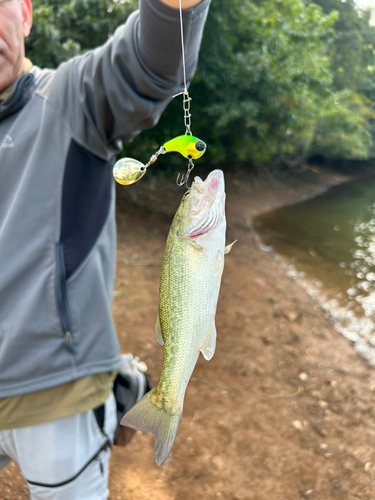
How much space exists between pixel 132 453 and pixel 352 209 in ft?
42.5

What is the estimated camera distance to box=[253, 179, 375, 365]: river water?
6324 mm

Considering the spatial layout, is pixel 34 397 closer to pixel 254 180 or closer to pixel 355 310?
pixel 355 310

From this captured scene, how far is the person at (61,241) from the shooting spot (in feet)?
5.36

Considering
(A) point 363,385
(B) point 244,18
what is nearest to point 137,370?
(A) point 363,385

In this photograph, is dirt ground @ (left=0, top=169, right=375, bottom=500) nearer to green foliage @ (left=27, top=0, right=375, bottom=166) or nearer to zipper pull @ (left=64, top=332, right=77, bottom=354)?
zipper pull @ (left=64, top=332, right=77, bottom=354)

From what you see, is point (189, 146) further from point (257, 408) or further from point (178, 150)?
point (257, 408)

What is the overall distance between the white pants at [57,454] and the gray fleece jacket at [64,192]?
206mm

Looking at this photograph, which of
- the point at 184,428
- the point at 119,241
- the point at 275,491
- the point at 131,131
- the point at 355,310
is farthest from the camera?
the point at 119,241

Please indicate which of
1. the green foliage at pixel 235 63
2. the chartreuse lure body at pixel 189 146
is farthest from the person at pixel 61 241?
the green foliage at pixel 235 63

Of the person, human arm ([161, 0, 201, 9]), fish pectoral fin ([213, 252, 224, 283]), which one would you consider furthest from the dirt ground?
human arm ([161, 0, 201, 9])

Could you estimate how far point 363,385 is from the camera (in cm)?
447

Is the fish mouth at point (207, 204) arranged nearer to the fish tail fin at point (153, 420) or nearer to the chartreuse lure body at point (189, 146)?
the chartreuse lure body at point (189, 146)

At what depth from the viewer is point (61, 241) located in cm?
173

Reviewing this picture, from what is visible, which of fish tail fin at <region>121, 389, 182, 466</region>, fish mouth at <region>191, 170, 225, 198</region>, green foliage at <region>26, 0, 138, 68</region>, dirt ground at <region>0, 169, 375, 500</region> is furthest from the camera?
green foliage at <region>26, 0, 138, 68</region>
